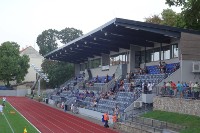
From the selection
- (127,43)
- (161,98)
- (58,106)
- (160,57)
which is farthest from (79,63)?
(161,98)

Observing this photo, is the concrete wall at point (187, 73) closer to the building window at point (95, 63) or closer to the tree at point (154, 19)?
the building window at point (95, 63)

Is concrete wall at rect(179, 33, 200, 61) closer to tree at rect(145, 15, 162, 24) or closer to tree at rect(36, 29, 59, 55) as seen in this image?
tree at rect(145, 15, 162, 24)

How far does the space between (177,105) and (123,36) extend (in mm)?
14044

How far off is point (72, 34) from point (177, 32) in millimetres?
75220

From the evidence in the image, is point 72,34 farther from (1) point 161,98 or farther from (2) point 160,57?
(1) point 161,98

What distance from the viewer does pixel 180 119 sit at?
2256cm

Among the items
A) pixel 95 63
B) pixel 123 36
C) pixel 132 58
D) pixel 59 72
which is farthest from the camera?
pixel 59 72

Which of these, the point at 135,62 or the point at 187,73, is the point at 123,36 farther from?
the point at 187,73

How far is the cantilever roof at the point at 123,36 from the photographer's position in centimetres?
3209

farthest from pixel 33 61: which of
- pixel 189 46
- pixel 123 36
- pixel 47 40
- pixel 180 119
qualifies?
pixel 180 119

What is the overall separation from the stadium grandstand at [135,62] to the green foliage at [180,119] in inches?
73.4

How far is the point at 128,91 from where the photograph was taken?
35.0 meters

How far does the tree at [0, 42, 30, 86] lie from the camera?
8938 centimetres

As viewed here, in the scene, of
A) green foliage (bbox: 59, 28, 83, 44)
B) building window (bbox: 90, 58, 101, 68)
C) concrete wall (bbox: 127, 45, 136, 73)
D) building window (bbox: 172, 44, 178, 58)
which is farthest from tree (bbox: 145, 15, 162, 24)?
green foliage (bbox: 59, 28, 83, 44)
